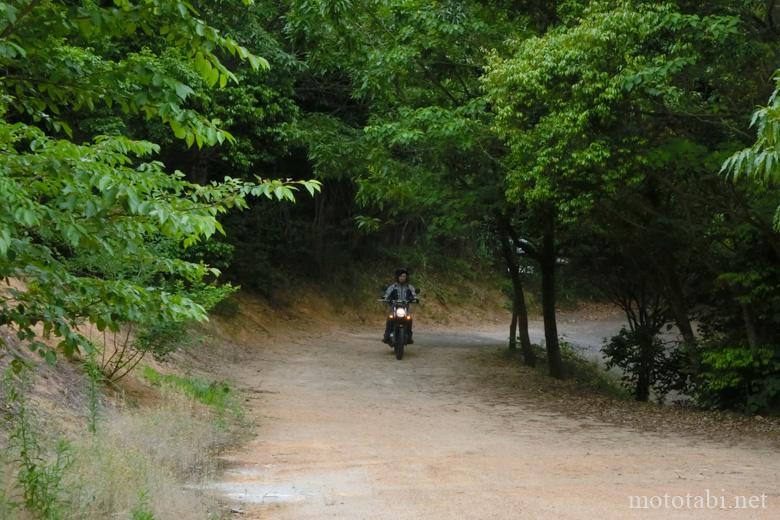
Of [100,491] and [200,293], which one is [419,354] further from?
[100,491]

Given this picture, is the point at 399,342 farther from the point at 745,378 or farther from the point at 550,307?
the point at 745,378

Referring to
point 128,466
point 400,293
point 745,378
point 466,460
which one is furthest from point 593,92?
point 400,293

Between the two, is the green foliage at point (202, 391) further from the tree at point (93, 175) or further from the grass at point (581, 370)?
the grass at point (581, 370)

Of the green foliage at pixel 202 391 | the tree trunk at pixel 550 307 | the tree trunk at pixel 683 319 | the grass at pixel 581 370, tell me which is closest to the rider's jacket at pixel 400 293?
the tree trunk at pixel 550 307

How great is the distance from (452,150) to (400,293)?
17.6 ft

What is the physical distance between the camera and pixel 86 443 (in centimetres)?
670

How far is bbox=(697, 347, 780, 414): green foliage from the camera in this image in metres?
12.0

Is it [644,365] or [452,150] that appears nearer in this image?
[452,150]

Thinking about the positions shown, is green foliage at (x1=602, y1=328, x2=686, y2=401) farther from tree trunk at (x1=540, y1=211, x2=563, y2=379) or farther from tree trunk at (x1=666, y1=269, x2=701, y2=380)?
tree trunk at (x1=666, y1=269, x2=701, y2=380)

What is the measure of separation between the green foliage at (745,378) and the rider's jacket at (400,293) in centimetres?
803

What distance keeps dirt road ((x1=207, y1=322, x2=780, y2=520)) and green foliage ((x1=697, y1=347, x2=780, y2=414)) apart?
6.16ft

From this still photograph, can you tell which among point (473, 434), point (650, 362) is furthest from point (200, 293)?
point (650, 362)

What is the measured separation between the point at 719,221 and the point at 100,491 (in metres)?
9.93

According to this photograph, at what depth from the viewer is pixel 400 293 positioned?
1966cm
